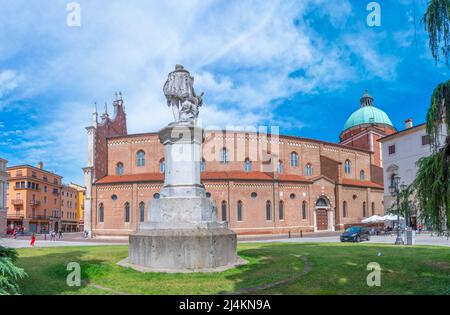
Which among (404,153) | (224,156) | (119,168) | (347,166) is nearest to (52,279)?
(224,156)

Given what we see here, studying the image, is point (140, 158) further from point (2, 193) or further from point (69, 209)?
point (69, 209)

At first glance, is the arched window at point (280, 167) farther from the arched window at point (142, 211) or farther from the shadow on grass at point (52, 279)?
the shadow on grass at point (52, 279)

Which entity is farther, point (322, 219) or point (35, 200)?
point (35, 200)

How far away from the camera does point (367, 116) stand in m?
67.1

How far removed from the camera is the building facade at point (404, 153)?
4219 cm

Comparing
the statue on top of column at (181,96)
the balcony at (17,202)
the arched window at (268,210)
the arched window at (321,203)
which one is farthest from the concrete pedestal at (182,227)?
the balcony at (17,202)

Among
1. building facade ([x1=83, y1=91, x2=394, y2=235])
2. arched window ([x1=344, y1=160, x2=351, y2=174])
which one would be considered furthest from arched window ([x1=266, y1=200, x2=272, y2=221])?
arched window ([x1=344, y1=160, x2=351, y2=174])

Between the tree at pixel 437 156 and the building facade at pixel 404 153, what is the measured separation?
35297 millimetres

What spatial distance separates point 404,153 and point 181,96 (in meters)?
40.2

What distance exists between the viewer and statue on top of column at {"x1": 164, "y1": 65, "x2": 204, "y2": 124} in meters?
13.3

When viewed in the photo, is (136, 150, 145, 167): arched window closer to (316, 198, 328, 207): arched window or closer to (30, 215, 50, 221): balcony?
(316, 198, 328, 207): arched window

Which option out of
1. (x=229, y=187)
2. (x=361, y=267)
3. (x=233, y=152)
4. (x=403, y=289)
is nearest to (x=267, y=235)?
(x=229, y=187)

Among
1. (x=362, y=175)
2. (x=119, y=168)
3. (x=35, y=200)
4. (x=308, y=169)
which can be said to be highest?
(x=119, y=168)
